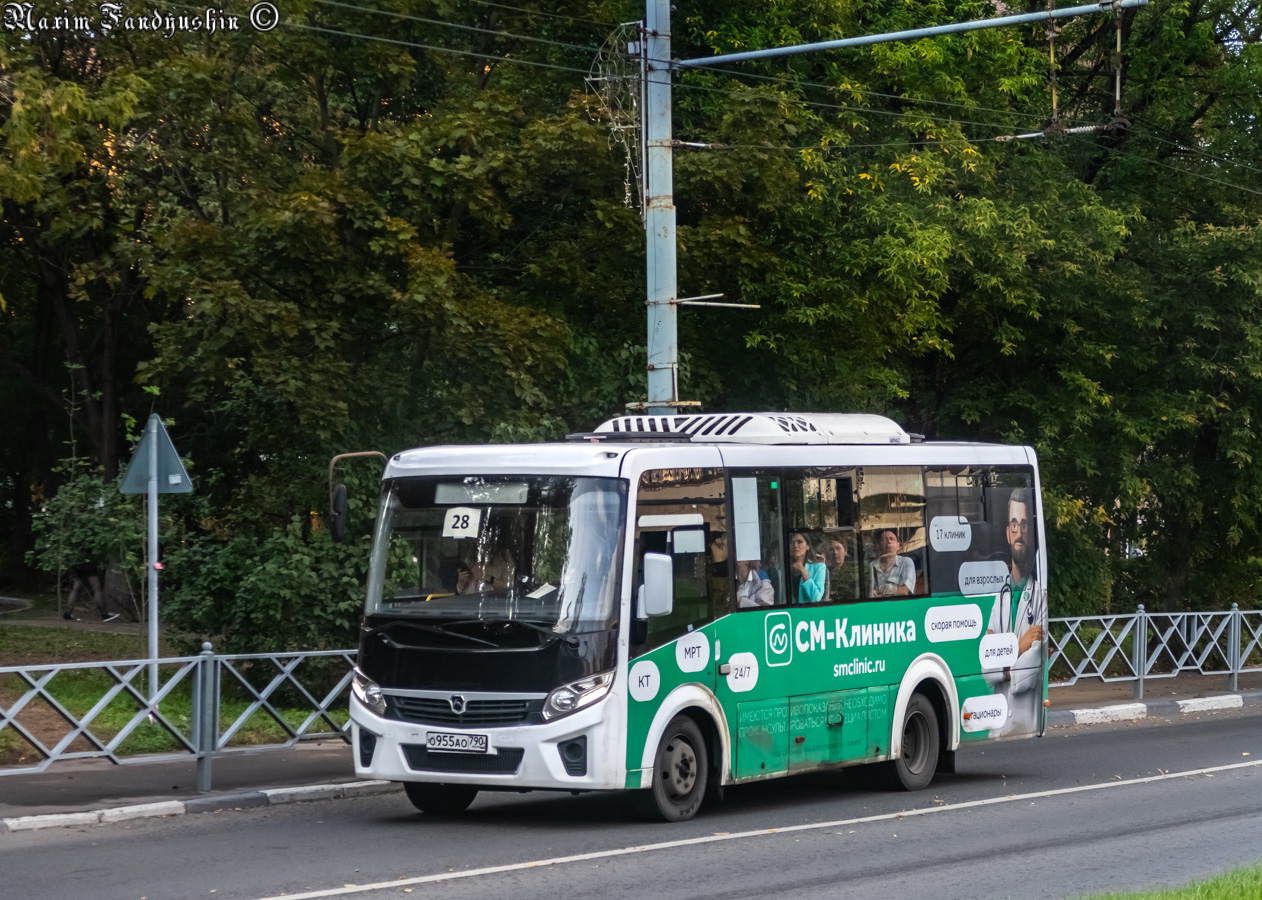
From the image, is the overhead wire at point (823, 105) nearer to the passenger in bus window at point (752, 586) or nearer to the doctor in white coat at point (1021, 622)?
the doctor in white coat at point (1021, 622)

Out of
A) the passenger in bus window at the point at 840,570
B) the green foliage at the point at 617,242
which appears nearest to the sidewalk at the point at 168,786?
the green foliage at the point at 617,242

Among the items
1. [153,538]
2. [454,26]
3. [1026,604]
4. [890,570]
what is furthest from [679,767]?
[454,26]

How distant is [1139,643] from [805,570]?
11339mm

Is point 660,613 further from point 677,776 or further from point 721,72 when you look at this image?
point 721,72

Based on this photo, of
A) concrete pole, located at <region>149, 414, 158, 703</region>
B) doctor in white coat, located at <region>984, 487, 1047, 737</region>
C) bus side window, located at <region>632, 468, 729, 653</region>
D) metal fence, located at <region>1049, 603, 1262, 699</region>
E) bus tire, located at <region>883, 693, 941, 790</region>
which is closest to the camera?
bus side window, located at <region>632, 468, 729, 653</region>

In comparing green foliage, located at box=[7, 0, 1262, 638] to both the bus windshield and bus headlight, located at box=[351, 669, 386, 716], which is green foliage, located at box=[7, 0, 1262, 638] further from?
bus headlight, located at box=[351, 669, 386, 716]

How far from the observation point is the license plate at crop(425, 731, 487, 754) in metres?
11.0

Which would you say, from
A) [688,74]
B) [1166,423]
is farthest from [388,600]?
[1166,423]

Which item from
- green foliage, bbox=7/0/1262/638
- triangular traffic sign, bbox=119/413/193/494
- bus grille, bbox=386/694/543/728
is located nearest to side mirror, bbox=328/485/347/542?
bus grille, bbox=386/694/543/728

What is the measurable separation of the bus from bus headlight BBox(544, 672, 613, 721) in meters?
0.01

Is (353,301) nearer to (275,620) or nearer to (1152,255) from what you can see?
(275,620)

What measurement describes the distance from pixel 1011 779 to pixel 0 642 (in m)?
14.6

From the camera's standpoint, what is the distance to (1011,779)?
48.6ft

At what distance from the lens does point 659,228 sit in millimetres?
15711
